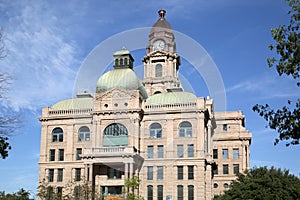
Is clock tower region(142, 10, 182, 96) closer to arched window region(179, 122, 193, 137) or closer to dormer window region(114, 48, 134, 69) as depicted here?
dormer window region(114, 48, 134, 69)

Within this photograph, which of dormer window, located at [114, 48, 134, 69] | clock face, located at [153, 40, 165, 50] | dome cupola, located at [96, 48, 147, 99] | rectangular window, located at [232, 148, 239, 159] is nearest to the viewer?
dome cupola, located at [96, 48, 147, 99]

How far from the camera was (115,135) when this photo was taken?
236ft

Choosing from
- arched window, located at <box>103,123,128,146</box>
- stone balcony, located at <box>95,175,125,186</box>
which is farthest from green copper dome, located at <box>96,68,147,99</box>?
stone balcony, located at <box>95,175,125,186</box>

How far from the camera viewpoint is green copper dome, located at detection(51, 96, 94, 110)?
76.8 metres

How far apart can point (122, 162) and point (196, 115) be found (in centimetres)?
1298

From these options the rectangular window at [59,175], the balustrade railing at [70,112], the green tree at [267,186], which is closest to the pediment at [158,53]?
the balustrade railing at [70,112]

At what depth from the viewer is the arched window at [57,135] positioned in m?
75.0

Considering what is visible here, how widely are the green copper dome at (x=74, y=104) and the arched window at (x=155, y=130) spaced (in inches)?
425

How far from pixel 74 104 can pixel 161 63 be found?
70.3ft

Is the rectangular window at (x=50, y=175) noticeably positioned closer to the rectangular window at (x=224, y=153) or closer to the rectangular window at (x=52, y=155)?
the rectangular window at (x=52, y=155)

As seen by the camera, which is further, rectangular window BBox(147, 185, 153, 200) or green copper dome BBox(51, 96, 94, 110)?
green copper dome BBox(51, 96, 94, 110)

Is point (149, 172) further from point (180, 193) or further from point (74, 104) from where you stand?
point (74, 104)

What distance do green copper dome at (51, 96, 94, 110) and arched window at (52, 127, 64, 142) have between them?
12.2ft

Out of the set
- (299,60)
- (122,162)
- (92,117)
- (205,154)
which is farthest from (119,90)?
(299,60)
